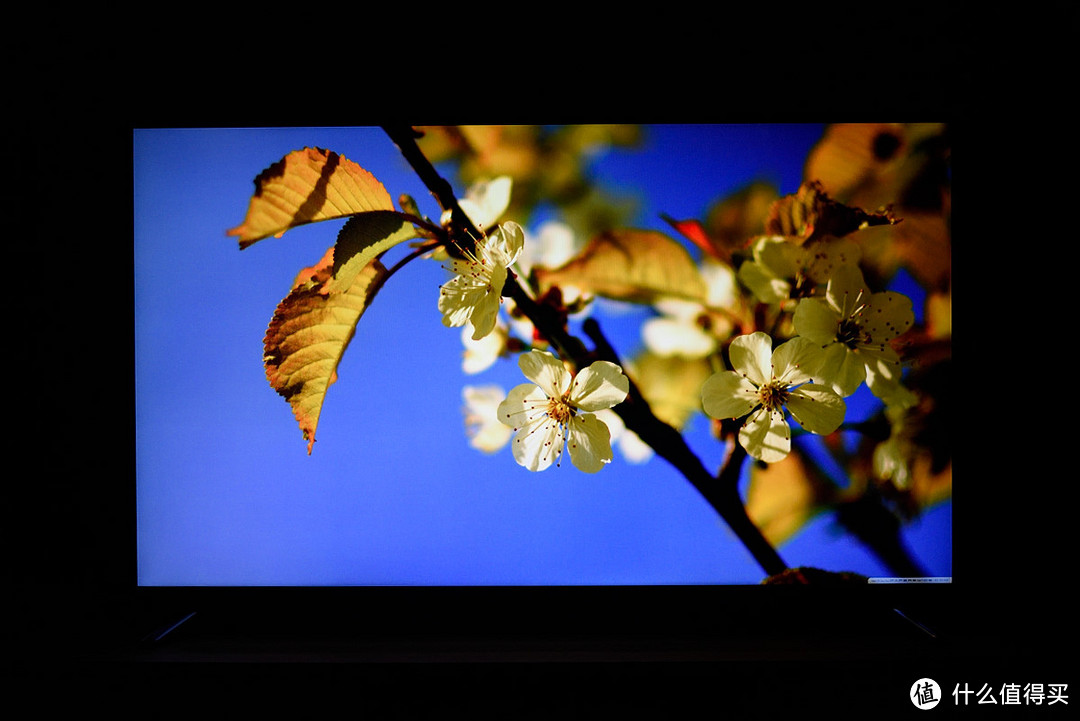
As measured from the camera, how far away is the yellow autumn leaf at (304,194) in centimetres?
91

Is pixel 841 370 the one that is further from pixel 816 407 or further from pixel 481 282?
pixel 481 282

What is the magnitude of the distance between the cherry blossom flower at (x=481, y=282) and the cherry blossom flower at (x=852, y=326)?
0.47m

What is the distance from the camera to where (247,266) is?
40.1 inches

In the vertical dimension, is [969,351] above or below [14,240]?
below

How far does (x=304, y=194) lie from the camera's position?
0.91 m

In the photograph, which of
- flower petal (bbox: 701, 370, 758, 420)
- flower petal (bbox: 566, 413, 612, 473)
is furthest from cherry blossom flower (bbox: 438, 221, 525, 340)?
flower petal (bbox: 701, 370, 758, 420)

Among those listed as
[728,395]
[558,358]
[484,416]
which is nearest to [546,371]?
[558,358]

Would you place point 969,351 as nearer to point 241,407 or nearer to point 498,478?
point 498,478

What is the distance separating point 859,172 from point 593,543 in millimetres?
809

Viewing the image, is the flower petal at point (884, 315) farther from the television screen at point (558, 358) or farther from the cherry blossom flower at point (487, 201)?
the cherry blossom flower at point (487, 201)

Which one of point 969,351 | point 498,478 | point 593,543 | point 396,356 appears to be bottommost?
point 593,543

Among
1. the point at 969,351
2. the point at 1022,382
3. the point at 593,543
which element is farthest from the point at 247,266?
the point at 1022,382

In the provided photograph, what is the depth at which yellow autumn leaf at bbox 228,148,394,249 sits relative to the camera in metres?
0.91

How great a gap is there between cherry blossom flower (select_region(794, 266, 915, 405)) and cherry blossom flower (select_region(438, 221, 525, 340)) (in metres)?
0.47
